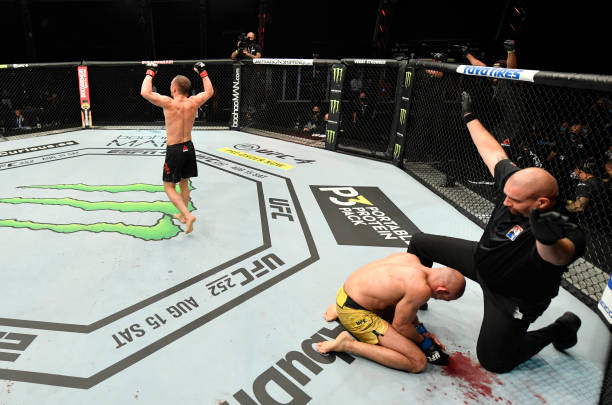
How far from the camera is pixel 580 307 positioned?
2.80m

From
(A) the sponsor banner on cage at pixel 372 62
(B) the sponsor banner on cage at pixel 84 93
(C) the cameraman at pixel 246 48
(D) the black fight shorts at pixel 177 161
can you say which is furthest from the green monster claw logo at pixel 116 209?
(C) the cameraman at pixel 246 48

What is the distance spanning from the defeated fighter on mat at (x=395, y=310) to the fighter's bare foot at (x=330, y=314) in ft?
0.67

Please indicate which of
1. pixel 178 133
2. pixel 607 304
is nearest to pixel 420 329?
pixel 607 304

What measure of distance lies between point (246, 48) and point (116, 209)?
5563 millimetres

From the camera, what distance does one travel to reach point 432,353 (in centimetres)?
216

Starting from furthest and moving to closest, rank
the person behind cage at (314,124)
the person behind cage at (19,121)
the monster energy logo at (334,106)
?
the person behind cage at (314,124) → the person behind cage at (19,121) → the monster energy logo at (334,106)

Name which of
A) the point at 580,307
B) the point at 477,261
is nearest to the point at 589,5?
the point at 580,307

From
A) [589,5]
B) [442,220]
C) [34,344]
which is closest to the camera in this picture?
[34,344]

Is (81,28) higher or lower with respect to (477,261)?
higher

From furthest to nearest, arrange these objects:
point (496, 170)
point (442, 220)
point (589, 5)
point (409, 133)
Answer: point (589, 5), point (409, 133), point (442, 220), point (496, 170)

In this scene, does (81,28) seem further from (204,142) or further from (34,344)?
(34,344)

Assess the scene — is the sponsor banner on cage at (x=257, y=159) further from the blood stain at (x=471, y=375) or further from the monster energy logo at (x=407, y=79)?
the blood stain at (x=471, y=375)

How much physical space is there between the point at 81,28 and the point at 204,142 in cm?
806

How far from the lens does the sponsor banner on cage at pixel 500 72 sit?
3212 millimetres
